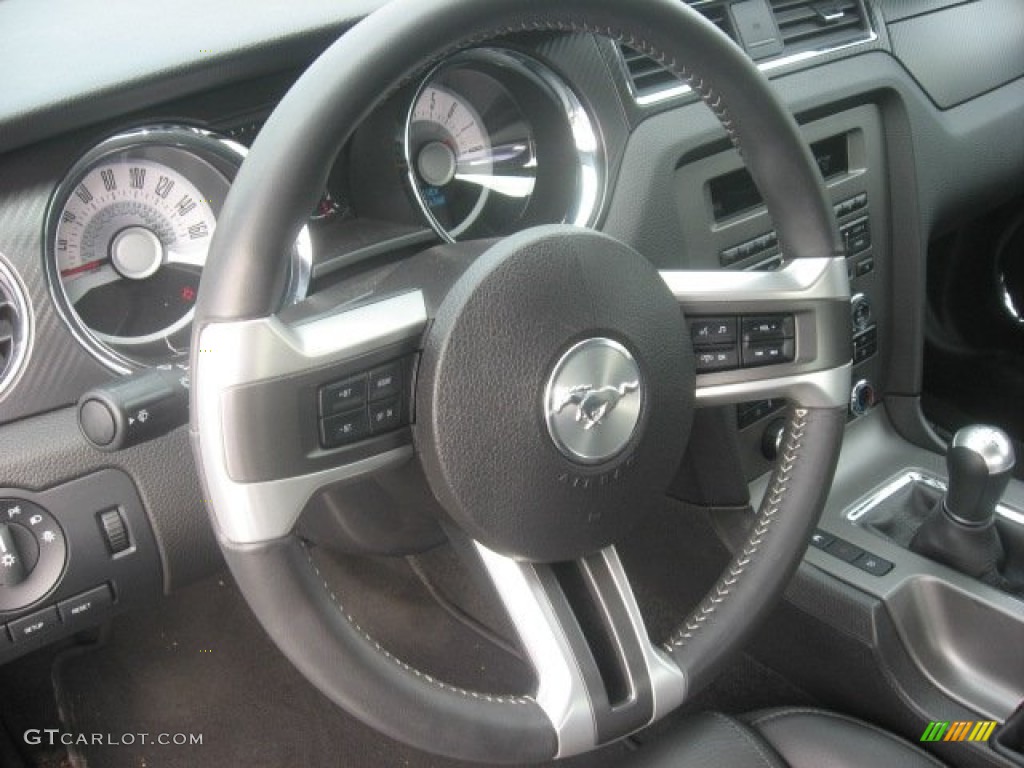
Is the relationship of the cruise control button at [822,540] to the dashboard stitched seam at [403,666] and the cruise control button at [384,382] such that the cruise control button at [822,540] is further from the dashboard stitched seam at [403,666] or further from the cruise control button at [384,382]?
the cruise control button at [384,382]

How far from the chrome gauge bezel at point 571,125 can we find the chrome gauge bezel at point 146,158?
0.18 metres

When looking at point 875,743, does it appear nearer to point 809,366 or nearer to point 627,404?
point 809,366

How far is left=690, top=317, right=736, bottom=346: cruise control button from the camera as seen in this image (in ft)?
3.32

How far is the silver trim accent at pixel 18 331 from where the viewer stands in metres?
1.04

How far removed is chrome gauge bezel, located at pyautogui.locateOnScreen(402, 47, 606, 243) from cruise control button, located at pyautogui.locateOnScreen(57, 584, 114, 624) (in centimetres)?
50

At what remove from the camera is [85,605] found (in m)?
1.12

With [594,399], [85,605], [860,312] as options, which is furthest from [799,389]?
[85,605]

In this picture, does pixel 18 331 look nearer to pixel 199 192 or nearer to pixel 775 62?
pixel 199 192

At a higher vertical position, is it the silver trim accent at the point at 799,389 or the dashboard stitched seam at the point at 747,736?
the silver trim accent at the point at 799,389

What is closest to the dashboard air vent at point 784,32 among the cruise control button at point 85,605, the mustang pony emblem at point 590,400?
the mustang pony emblem at point 590,400

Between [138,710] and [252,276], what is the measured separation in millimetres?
1062

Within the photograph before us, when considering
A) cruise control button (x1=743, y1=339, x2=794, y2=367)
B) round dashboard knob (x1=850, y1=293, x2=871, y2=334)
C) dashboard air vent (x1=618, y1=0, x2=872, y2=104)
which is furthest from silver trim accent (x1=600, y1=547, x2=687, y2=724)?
round dashboard knob (x1=850, y1=293, x2=871, y2=334)

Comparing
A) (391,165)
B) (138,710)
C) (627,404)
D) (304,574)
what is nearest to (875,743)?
(627,404)

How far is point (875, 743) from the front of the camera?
3.81 ft
